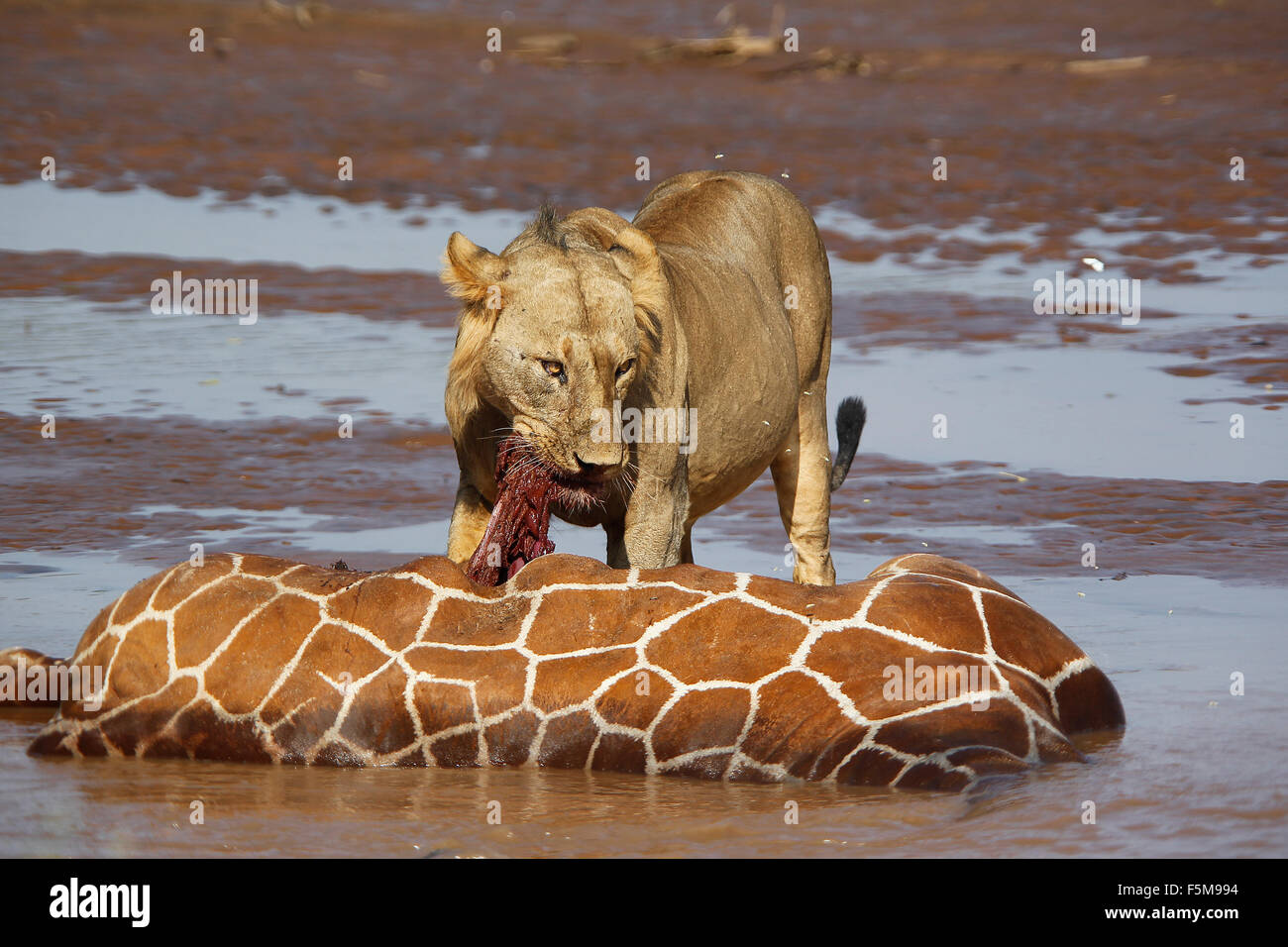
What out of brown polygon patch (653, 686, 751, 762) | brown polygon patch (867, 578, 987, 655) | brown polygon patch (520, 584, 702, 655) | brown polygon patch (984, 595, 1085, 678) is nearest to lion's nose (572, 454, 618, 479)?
brown polygon patch (520, 584, 702, 655)

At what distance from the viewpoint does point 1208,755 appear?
6957 mm

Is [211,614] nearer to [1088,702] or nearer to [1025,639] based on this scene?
[1025,639]

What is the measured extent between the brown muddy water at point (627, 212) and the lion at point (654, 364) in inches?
42.7

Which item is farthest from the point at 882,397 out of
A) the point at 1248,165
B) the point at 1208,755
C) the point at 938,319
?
the point at 1248,165

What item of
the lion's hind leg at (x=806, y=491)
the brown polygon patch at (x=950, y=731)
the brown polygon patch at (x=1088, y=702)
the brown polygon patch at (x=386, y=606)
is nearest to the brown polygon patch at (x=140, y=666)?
the brown polygon patch at (x=386, y=606)

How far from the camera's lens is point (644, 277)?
23.7 ft

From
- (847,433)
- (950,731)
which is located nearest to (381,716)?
(950,731)

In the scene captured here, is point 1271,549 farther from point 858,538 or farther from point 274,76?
point 274,76

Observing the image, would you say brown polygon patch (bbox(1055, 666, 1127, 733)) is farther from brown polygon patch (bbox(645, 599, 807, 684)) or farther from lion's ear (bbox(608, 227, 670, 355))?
lion's ear (bbox(608, 227, 670, 355))

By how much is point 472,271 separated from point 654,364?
0.82 metres

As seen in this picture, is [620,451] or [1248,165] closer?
[620,451]

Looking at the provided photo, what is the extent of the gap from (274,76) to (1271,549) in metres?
15.7

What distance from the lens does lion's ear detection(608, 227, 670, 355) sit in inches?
284

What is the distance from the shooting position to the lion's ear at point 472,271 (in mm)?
6934
